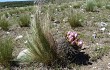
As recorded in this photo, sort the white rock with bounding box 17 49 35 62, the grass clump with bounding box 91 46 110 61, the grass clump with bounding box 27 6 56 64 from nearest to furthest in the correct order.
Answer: the grass clump with bounding box 27 6 56 64 → the white rock with bounding box 17 49 35 62 → the grass clump with bounding box 91 46 110 61

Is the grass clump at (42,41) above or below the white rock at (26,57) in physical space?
above

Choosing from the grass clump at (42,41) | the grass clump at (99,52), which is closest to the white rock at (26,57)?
the grass clump at (42,41)

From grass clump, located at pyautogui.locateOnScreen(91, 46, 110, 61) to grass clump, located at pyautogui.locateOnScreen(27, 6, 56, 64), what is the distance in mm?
864

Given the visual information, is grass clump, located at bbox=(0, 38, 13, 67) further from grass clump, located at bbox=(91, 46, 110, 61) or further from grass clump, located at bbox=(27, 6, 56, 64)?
grass clump, located at bbox=(91, 46, 110, 61)

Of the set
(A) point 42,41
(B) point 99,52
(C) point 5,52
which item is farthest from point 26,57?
(B) point 99,52

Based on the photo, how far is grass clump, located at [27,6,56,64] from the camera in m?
6.09

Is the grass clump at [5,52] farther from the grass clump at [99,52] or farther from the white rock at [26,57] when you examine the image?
the grass clump at [99,52]

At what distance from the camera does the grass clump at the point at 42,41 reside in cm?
609

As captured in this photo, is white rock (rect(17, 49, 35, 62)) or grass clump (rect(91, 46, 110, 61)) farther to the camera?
grass clump (rect(91, 46, 110, 61))

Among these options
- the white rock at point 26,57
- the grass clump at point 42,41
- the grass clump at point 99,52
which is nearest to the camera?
the grass clump at point 42,41

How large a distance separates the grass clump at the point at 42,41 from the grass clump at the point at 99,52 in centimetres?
86

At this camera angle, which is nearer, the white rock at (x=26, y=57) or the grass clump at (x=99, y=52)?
the white rock at (x=26, y=57)

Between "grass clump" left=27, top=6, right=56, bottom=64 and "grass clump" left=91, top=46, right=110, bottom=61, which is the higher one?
"grass clump" left=27, top=6, right=56, bottom=64

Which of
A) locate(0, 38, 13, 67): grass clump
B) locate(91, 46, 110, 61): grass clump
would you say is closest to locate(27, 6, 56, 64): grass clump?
locate(0, 38, 13, 67): grass clump
